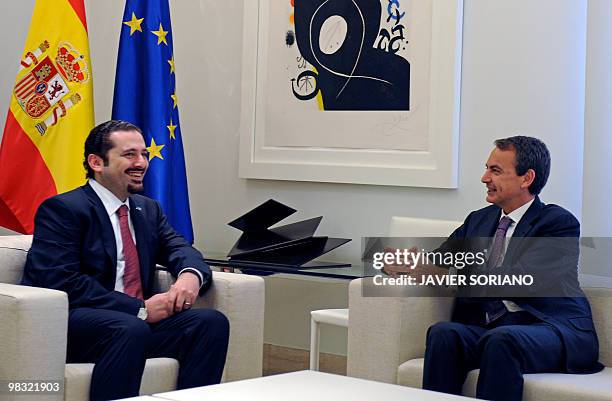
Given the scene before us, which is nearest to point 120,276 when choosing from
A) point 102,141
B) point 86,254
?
point 86,254

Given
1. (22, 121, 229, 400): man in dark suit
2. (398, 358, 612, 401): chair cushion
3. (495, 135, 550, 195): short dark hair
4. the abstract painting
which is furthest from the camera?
the abstract painting

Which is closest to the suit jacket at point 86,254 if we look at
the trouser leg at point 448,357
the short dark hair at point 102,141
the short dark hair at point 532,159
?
the short dark hair at point 102,141

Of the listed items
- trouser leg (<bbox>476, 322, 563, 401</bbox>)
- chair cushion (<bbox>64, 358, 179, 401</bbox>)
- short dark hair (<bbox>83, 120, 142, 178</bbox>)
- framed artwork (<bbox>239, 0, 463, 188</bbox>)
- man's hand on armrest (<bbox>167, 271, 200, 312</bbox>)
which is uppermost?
framed artwork (<bbox>239, 0, 463, 188</bbox>)

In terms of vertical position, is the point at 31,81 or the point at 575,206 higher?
the point at 31,81

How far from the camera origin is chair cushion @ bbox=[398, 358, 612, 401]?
2.94m

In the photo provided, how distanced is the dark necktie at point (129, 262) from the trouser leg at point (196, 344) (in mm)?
215

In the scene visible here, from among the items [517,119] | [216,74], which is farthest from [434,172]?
[216,74]

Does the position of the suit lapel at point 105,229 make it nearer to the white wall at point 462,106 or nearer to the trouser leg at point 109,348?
the trouser leg at point 109,348

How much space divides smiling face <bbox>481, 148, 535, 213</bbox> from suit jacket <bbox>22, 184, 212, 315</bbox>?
42.9 inches

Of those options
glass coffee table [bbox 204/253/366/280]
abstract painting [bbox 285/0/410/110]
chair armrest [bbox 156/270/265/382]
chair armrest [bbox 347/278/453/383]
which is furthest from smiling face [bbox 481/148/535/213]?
abstract painting [bbox 285/0/410/110]

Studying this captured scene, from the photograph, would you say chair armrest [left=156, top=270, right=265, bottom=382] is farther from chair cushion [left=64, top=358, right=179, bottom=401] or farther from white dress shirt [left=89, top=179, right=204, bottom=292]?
chair cushion [left=64, top=358, right=179, bottom=401]

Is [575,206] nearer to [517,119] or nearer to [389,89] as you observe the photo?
[517,119]

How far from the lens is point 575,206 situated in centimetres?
409

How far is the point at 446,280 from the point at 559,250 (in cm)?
44
